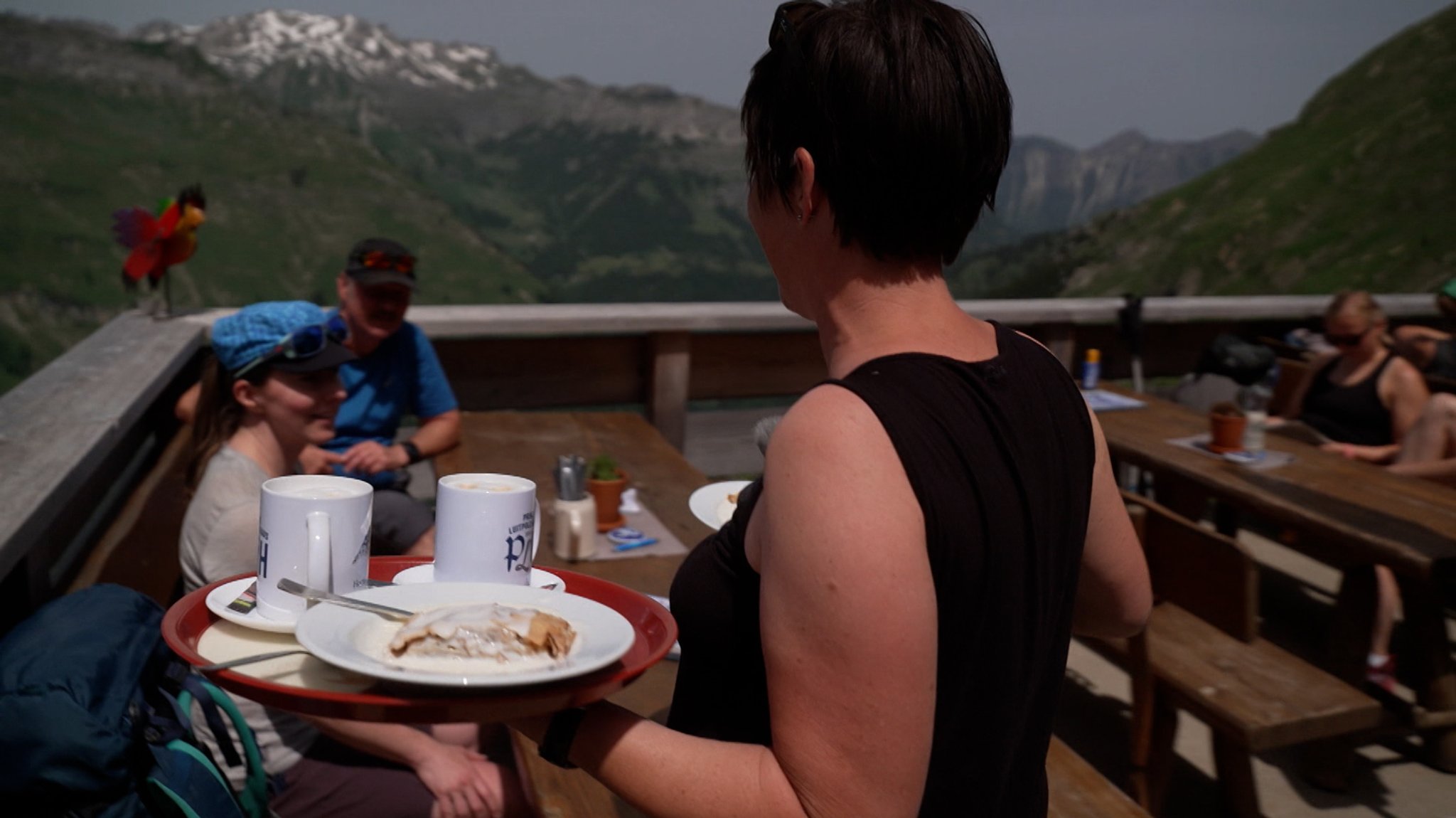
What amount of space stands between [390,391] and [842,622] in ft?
10.8

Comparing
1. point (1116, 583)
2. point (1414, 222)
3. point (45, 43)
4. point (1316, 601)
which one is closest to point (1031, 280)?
point (1414, 222)

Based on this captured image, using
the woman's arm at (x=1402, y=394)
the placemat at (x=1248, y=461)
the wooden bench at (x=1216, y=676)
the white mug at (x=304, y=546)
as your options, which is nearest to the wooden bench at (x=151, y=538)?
the white mug at (x=304, y=546)

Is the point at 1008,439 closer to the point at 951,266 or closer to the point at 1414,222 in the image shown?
the point at 951,266

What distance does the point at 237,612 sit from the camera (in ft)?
3.56

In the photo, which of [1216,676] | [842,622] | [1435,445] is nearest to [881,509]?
[842,622]

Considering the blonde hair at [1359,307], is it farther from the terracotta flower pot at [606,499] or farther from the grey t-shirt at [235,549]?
the grey t-shirt at [235,549]

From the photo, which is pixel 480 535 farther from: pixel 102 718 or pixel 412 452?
pixel 412 452

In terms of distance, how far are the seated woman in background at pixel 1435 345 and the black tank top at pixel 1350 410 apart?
45cm

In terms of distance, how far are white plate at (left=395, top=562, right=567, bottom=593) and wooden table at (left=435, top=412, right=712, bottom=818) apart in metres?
0.40

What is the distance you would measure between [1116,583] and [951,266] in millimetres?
408

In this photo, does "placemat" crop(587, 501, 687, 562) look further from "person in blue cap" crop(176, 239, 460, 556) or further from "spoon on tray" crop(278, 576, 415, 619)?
"spoon on tray" crop(278, 576, 415, 619)

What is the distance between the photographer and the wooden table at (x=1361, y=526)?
3.09 meters

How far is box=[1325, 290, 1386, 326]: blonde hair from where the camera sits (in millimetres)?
4652

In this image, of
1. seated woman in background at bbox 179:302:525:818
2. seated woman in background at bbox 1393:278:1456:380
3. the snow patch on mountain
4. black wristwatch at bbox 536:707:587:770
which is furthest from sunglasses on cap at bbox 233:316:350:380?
the snow patch on mountain
